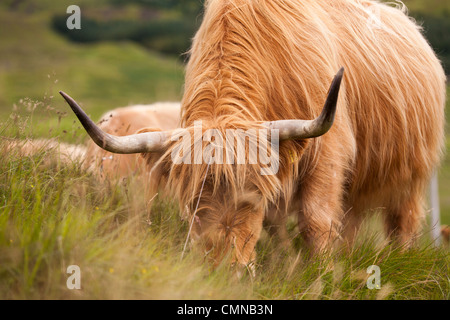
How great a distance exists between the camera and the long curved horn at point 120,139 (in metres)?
3.14

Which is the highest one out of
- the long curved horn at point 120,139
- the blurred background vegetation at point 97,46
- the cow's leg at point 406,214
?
the blurred background vegetation at point 97,46

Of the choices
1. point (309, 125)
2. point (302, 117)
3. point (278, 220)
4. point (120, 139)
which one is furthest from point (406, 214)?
point (120, 139)

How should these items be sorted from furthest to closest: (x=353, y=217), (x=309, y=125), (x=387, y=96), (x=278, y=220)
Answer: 1. (x=353, y=217)
2. (x=387, y=96)
3. (x=278, y=220)
4. (x=309, y=125)

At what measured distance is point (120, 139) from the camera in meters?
3.38

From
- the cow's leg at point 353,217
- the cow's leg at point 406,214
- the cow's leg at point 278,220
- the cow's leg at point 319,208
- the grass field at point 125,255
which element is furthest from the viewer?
the cow's leg at point 406,214

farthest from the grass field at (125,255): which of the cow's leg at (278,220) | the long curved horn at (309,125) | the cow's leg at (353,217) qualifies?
the cow's leg at (353,217)

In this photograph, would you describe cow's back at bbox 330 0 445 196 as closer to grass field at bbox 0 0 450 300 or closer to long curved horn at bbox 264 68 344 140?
grass field at bbox 0 0 450 300

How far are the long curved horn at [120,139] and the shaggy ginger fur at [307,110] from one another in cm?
12

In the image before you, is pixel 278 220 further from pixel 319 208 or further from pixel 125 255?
pixel 125 255

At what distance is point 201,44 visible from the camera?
402 cm

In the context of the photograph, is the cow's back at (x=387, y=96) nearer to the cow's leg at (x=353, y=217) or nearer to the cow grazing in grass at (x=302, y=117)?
the cow grazing in grass at (x=302, y=117)

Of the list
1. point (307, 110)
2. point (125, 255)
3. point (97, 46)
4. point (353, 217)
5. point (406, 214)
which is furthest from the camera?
point (97, 46)

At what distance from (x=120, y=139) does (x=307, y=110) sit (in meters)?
1.30
